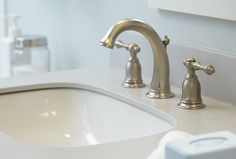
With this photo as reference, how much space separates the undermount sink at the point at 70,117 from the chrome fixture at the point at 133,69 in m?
0.06

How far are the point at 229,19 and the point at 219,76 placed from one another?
119 mm

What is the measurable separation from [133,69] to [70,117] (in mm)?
188

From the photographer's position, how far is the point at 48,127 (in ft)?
4.18

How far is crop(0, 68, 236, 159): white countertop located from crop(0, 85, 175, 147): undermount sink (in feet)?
0.08

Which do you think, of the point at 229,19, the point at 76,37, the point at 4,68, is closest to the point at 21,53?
the point at 4,68

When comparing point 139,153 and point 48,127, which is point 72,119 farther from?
point 139,153

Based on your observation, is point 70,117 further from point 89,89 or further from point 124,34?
point 124,34

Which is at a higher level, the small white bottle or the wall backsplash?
the wall backsplash

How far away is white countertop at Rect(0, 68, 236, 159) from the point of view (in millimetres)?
871

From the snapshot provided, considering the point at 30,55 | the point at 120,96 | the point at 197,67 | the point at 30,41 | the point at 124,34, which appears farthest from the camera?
the point at 30,55

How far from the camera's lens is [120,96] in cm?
124

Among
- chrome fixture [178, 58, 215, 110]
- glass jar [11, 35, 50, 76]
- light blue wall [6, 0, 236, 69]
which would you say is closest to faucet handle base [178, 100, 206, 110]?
chrome fixture [178, 58, 215, 110]

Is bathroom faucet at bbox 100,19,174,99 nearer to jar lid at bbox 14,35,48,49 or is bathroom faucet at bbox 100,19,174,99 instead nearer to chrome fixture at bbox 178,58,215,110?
chrome fixture at bbox 178,58,215,110

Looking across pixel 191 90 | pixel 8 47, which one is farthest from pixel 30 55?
pixel 191 90
